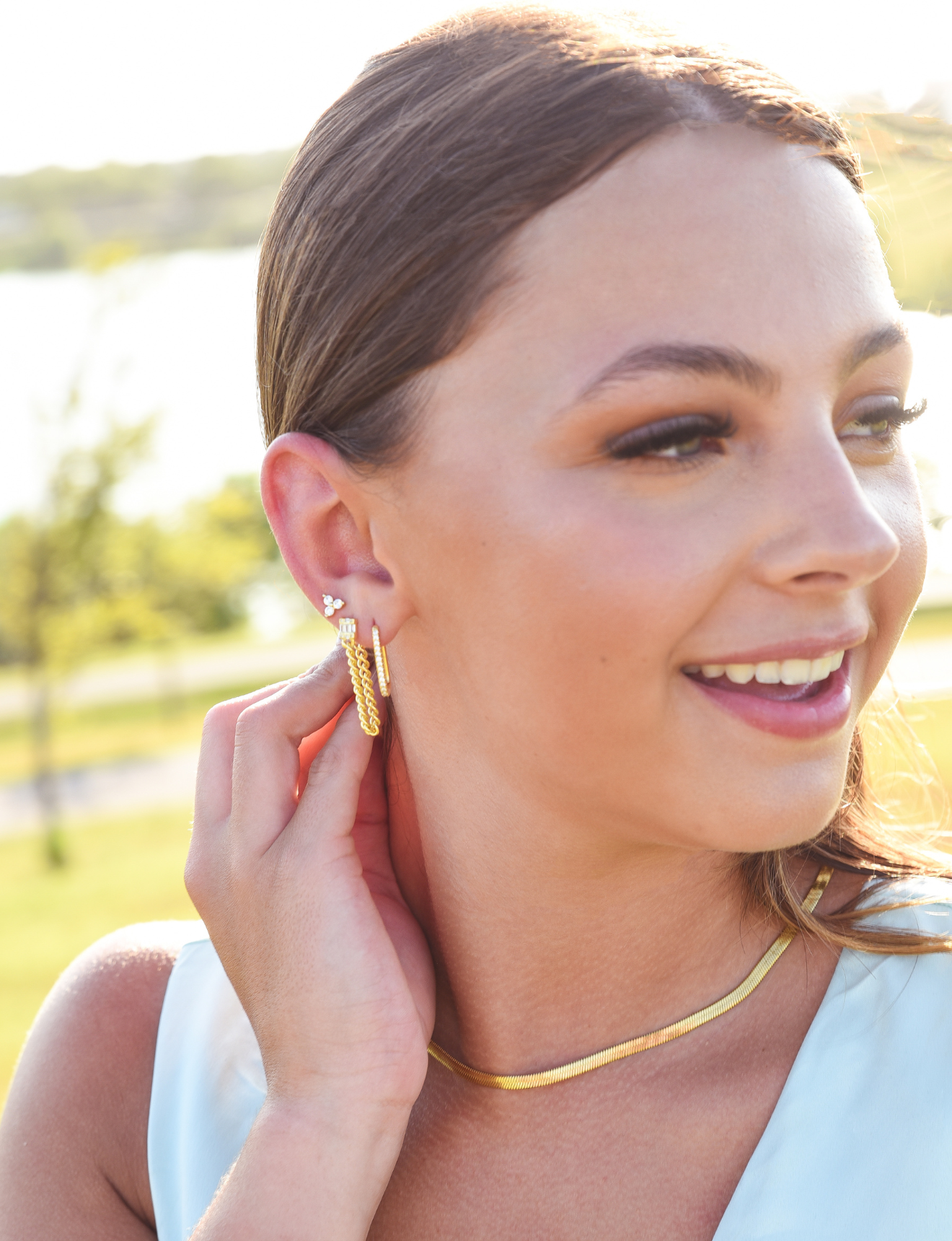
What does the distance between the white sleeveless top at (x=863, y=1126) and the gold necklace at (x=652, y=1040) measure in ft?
0.11

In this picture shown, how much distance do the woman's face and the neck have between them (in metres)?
0.20

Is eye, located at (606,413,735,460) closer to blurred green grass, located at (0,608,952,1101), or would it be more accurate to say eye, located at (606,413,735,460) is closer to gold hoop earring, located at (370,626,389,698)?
gold hoop earring, located at (370,626,389,698)

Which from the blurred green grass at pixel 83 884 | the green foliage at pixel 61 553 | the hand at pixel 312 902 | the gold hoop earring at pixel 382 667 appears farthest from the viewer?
the green foliage at pixel 61 553

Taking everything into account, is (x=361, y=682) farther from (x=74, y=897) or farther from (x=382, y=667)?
(x=74, y=897)

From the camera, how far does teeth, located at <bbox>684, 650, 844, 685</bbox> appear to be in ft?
4.70

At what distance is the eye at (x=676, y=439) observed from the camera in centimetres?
140

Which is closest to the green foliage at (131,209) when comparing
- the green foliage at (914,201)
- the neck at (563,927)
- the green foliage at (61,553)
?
the green foliage at (61,553)

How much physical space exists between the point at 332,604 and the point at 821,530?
2.39ft

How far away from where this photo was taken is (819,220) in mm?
1481

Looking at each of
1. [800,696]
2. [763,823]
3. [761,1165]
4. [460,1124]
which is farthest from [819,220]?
[460,1124]

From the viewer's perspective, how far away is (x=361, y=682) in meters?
1.85

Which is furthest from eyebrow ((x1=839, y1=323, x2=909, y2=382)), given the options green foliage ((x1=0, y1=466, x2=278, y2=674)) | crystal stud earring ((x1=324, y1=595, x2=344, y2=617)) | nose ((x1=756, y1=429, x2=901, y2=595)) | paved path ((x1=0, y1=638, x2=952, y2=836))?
paved path ((x1=0, y1=638, x2=952, y2=836))

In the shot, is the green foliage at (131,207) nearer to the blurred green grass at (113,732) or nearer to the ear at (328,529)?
the blurred green grass at (113,732)

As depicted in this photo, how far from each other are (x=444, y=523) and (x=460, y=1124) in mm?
932
